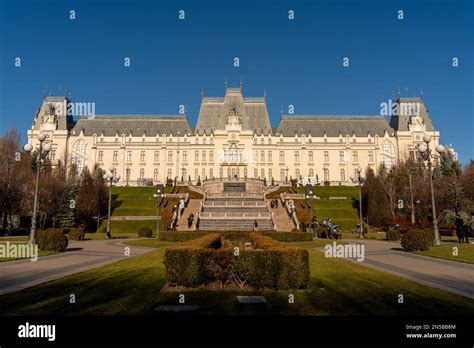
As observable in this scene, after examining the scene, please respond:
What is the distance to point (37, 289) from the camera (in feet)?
33.0

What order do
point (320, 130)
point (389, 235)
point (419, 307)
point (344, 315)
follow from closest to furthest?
point (344, 315), point (419, 307), point (389, 235), point (320, 130)

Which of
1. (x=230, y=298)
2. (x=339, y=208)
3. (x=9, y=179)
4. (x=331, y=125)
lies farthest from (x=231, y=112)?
(x=230, y=298)

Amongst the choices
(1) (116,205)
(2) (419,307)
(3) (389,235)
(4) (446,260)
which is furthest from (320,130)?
(2) (419,307)

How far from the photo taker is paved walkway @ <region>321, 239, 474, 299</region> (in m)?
11.1

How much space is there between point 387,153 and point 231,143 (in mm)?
42597

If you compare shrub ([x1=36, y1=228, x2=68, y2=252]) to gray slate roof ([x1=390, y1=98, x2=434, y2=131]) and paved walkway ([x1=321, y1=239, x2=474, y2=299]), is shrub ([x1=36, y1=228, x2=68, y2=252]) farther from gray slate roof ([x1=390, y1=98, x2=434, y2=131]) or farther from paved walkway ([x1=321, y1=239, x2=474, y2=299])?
gray slate roof ([x1=390, y1=98, x2=434, y2=131])

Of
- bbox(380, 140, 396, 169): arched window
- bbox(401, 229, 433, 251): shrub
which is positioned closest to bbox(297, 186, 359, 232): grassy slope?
bbox(401, 229, 433, 251): shrub

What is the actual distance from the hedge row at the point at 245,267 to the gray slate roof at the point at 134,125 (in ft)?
281

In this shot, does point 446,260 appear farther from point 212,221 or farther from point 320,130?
point 320,130

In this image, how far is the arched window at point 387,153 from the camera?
92688 millimetres

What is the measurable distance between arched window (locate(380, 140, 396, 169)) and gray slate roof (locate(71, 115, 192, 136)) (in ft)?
173

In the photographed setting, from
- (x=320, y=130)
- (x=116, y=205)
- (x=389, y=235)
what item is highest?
(x=320, y=130)

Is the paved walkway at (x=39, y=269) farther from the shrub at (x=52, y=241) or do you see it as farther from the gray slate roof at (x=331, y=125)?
the gray slate roof at (x=331, y=125)

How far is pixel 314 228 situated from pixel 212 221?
37.6 feet
